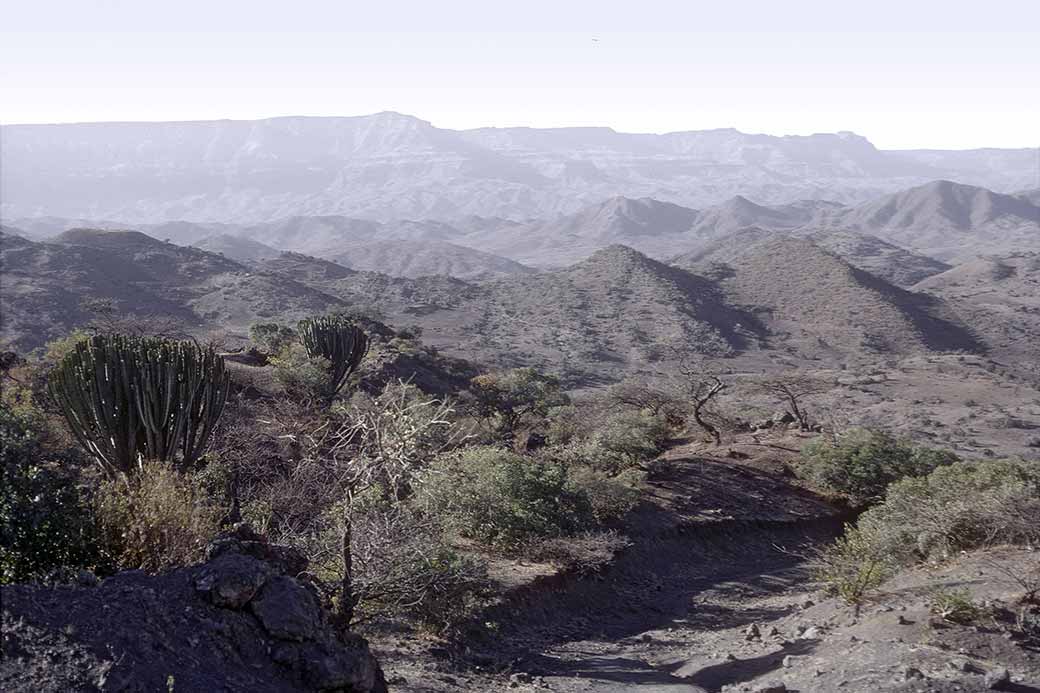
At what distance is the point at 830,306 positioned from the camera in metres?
58.9

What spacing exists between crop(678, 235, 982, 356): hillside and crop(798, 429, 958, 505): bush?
115ft

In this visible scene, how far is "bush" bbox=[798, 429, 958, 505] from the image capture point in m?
17.4

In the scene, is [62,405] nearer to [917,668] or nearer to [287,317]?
[917,668]

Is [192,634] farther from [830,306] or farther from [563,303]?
[830,306]

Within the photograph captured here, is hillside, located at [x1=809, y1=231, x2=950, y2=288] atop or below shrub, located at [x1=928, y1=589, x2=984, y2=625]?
atop

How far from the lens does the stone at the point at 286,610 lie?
636 cm

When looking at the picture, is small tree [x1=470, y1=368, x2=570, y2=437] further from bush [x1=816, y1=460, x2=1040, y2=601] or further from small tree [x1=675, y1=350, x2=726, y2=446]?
bush [x1=816, y1=460, x2=1040, y2=601]

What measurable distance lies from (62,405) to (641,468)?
10.7m

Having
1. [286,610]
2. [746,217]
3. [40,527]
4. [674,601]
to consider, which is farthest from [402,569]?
[746,217]

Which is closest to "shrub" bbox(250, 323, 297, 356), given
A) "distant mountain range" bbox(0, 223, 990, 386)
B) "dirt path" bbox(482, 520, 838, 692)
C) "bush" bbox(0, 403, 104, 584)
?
"distant mountain range" bbox(0, 223, 990, 386)

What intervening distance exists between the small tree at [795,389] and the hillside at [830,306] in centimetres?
1821

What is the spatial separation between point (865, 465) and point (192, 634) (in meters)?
14.8

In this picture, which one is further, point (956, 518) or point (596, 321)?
point (596, 321)

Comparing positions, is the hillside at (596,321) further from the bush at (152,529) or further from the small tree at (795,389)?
the bush at (152,529)
